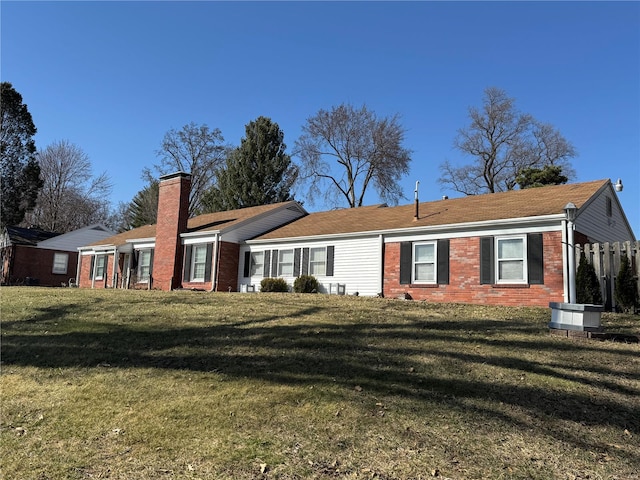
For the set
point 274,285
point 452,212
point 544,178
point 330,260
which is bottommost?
point 274,285

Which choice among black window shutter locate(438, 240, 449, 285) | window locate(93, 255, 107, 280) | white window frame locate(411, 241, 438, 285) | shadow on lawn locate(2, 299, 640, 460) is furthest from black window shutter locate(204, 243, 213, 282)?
shadow on lawn locate(2, 299, 640, 460)

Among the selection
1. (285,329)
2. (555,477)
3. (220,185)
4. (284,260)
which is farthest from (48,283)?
(555,477)

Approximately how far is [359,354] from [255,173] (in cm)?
3595

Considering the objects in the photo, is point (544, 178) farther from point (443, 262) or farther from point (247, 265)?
point (247, 265)

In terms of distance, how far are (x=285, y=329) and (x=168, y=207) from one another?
16649mm

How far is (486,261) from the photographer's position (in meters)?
14.9

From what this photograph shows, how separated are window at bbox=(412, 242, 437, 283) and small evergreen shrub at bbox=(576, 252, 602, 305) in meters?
4.46

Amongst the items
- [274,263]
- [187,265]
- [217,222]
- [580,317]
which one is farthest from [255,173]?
[580,317]

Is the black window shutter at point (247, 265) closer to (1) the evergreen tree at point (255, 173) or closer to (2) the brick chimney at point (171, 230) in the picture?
(2) the brick chimney at point (171, 230)

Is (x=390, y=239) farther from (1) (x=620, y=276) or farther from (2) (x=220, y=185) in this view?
(2) (x=220, y=185)

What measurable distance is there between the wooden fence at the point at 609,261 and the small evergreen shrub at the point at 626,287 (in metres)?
0.12

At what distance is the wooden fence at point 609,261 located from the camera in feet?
39.3

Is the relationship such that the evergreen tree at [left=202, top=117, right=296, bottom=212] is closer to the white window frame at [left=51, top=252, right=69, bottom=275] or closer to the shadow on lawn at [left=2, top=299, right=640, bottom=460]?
the white window frame at [left=51, top=252, right=69, bottom=275]

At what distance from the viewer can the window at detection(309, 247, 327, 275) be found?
766 inches
